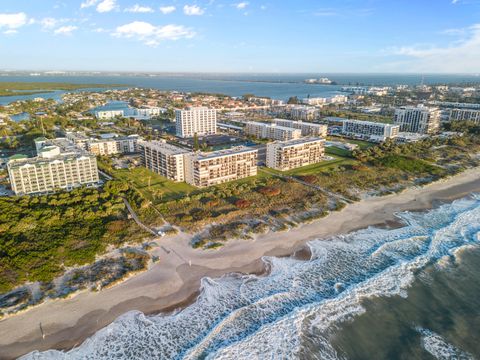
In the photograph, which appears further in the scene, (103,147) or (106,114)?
(106,114)

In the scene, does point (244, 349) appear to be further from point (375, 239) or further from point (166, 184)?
point (166, 184)

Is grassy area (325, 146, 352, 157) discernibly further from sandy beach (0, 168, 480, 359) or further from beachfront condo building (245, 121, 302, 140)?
sandy beach (0, 168, 480, 359)

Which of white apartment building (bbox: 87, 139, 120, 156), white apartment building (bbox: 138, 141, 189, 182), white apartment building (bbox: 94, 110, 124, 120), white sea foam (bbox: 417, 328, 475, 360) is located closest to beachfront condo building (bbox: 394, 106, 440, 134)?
white apartment building (bbox: 138, 141, 189, 182)

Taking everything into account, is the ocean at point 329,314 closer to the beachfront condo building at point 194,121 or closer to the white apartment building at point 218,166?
the white apartment building at point 218,166

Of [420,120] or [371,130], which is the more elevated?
[420,120]

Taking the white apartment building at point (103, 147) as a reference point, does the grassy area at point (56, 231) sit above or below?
below

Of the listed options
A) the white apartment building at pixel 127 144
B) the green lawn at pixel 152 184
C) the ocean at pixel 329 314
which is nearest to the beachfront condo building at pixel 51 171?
the green lawn at pixel 152 184

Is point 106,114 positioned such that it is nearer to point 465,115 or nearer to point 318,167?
point 318,167

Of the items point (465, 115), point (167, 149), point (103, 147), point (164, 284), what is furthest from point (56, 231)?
point (465, 115)
